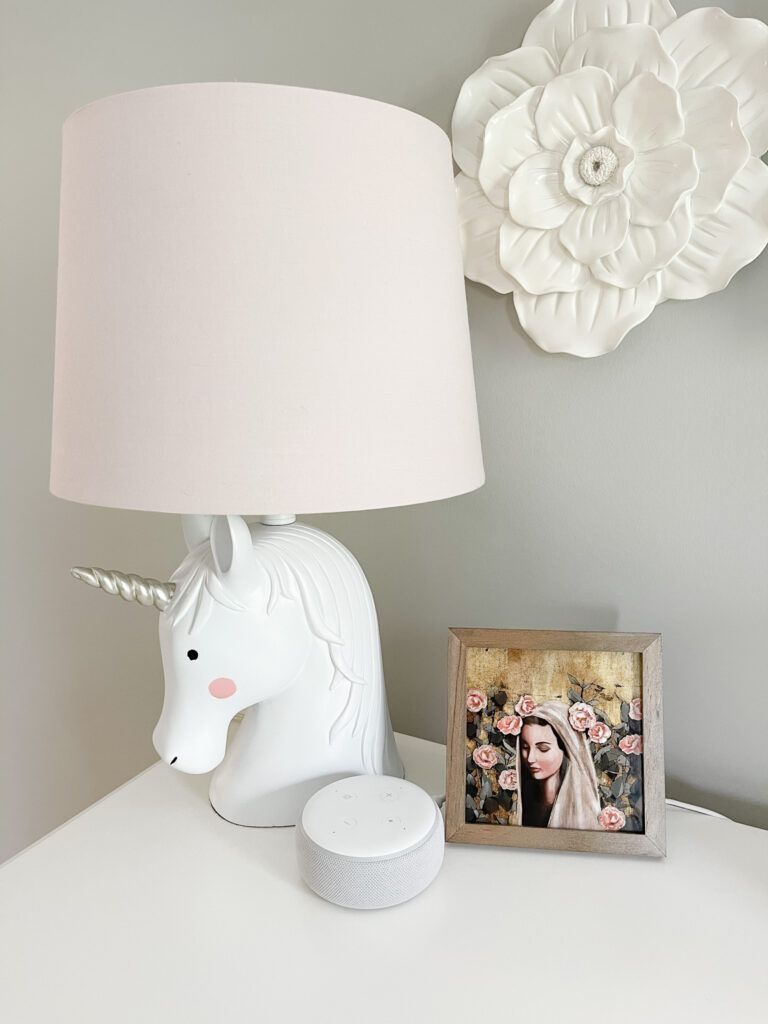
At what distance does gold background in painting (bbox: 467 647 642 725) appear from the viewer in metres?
0.79

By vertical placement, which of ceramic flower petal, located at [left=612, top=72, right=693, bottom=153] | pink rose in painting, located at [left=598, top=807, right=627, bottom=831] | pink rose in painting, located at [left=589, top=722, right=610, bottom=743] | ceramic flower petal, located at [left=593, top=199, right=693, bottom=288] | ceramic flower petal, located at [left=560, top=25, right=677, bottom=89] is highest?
ceramic flower petal, located at [left=560, top=25, right=677, bottom=89]

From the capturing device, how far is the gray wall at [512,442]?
0.85m

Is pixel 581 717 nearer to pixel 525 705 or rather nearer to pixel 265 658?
pixel 525 705

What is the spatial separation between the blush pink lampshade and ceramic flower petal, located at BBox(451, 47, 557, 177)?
262 mm

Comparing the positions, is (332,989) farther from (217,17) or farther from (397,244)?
(217,17)

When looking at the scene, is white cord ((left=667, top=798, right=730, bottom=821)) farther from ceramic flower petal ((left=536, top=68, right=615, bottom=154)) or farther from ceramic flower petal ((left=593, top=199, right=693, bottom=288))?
ceramic flower petal ((left=536, top=68, right=615, bottom=154))

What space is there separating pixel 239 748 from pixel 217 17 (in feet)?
3.12

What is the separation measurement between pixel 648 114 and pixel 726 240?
147 mm

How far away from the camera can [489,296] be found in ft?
3.12

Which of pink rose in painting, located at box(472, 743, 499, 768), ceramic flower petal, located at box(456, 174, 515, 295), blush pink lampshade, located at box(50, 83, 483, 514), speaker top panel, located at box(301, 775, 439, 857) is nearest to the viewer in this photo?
blush pink lampshade, located at box(50, 83, 483, 514)

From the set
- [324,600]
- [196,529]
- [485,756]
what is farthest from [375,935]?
[196,529]

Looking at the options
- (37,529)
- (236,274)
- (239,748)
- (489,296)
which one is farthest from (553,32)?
(37,529)

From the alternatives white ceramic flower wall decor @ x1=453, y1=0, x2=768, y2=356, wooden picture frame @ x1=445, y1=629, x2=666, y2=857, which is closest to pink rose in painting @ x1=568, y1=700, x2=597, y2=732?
wooden picture frame @ x1=445, y1=629, x2=666, y2=857

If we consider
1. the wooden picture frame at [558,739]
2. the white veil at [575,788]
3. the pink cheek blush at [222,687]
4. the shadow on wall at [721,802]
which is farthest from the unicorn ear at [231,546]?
the shadow on wall at [721,802]
